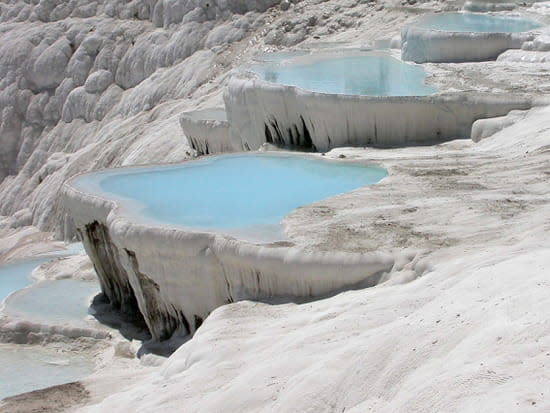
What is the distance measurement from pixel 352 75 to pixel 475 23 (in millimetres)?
4360

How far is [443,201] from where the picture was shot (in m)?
7.95

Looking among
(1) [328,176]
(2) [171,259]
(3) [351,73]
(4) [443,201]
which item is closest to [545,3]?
(3) [351,73]

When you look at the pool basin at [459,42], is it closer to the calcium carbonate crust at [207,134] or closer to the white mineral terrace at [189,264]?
the calcium carbonate crust at [207,134]

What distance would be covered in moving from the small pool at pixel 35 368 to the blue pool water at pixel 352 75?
568cm

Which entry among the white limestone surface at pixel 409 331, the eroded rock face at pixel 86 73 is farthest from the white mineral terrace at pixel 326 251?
the eroded rock face at pixel 86 73

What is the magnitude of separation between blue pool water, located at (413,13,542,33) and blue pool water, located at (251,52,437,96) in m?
1.46

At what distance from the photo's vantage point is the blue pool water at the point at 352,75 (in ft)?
41.8

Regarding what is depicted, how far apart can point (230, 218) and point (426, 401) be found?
13.6ft

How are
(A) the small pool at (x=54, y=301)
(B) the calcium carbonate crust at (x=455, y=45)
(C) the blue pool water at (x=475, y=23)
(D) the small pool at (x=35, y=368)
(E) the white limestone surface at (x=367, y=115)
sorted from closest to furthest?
(D) the small pool at (x=35, y=368) → (A) the small pool at (x=54, y=301) → (E) the white limestone surface at (x=367, y=115) → (B) the calcium carbonate crust at (x=455, y=45) → (C) the blue pool water at (x=475, y=23)

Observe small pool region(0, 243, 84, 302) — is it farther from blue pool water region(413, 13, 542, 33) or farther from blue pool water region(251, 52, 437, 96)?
blue pool water region(413, 13, 542, 33)

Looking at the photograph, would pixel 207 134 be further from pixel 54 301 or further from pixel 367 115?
pixel 54 301

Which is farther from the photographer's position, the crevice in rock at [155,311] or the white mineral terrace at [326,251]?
the crevice in rock at [155,311]

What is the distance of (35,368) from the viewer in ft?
28.3

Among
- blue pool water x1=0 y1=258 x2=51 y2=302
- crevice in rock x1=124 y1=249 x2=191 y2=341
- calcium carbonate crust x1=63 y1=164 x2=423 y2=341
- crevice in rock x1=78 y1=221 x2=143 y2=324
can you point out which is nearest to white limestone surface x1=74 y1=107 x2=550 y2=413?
calcium carbonate crust x1=63 y1=164 x2=423 y2=341
